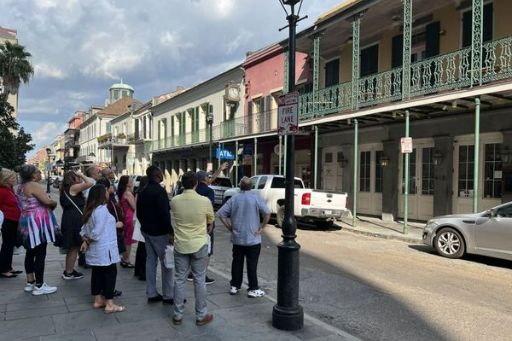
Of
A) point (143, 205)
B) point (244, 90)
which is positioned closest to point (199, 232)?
point (143, 205)

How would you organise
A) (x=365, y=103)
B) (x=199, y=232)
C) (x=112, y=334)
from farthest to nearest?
1. (x=365, y=103)
2. (x=199, y=232)
3. (x=112, y=334)

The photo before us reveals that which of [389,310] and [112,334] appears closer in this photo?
[112,334]

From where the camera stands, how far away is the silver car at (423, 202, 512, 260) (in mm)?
8883

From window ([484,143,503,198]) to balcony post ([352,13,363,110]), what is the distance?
4621 mm

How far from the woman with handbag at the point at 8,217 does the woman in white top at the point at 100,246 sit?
2.13 meters

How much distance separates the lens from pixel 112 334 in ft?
15.1

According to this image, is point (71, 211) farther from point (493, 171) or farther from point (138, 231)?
point (493, 171)

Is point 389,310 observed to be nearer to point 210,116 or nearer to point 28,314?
point 28,314

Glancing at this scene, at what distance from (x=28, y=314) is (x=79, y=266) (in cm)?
268

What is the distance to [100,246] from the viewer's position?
5.27 m

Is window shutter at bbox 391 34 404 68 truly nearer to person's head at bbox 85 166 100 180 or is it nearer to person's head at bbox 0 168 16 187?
person's head at bbox 85 166 100 180

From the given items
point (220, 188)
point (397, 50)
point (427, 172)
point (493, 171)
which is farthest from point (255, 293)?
point (220, 188)

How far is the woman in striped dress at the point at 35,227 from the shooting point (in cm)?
592

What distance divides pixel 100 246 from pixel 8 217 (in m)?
2.43
